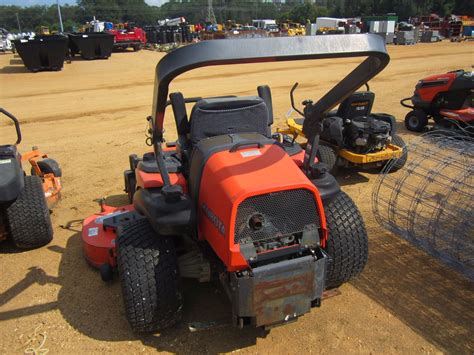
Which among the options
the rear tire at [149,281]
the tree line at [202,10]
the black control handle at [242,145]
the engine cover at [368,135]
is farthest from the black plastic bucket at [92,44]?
the tree line at [202,10]

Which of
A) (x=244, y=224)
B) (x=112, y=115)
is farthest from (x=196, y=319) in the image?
(x=112, y=115)

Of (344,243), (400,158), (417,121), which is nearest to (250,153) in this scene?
(344,243)

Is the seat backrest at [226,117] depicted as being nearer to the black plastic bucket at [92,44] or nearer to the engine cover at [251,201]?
the engine cover at [251,201]

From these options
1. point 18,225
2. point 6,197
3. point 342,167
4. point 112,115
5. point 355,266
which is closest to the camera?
point 355,266

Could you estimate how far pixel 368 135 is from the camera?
6051 millimetres

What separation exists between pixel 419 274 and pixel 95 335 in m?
2.85

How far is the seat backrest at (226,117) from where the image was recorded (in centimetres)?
342

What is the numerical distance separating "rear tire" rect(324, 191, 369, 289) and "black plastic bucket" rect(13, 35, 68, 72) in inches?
678

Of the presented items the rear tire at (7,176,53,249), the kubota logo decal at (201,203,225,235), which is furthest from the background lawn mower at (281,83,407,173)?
the rear tire at (7,176,53,249)

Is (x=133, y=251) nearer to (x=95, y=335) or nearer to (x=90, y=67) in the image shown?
(x=95, y=335)

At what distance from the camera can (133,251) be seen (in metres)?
3.10

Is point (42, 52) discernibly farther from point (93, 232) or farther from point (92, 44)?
point (93, 232)

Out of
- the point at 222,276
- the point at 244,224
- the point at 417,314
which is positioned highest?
the point at 244,224

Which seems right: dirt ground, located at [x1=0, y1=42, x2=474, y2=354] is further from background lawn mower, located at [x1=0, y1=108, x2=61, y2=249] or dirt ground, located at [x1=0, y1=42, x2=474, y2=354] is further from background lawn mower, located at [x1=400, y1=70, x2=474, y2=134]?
background lawn mower, located at [x1=400, y1=70, x2=474, y2=134]
